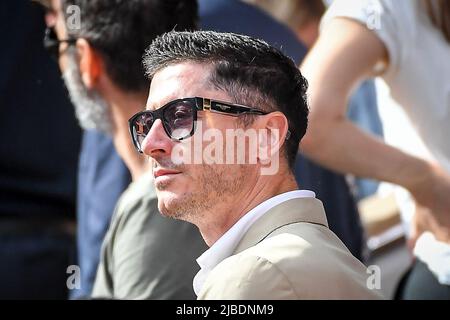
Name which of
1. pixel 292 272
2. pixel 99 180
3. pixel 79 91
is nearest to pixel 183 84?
pixel 292 272

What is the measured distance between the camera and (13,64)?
317cm

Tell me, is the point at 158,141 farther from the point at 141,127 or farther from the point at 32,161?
the point at 32,161

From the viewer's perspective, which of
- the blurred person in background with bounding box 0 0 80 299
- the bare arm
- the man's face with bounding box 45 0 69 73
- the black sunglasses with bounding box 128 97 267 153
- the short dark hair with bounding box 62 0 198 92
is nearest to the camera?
the black sunglasses with bounding box 128 97 267 153

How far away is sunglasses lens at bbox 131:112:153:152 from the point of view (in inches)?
63.3

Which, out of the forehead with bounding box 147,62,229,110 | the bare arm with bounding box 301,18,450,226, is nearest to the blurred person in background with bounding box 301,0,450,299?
the bare arm with bounding box 301,18,450,226

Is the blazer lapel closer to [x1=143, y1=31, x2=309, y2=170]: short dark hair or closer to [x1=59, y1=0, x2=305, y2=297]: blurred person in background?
[x1=143, y1=31, x2=309, y2=170]: short dark hair

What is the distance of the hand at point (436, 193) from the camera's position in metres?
2.16

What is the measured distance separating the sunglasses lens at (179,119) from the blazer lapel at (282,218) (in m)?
0.17

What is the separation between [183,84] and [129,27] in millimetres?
811

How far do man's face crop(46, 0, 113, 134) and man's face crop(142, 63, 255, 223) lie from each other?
0.87m

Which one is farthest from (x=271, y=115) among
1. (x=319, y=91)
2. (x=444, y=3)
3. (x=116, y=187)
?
(x=116, y=187)

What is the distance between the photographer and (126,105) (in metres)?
2.39

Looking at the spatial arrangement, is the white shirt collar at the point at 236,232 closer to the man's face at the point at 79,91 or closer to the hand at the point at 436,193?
the hand at the point at 436,193

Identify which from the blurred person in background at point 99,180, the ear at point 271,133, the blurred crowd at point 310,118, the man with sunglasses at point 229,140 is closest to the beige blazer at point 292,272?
the man with sunglasses at point 229,140
